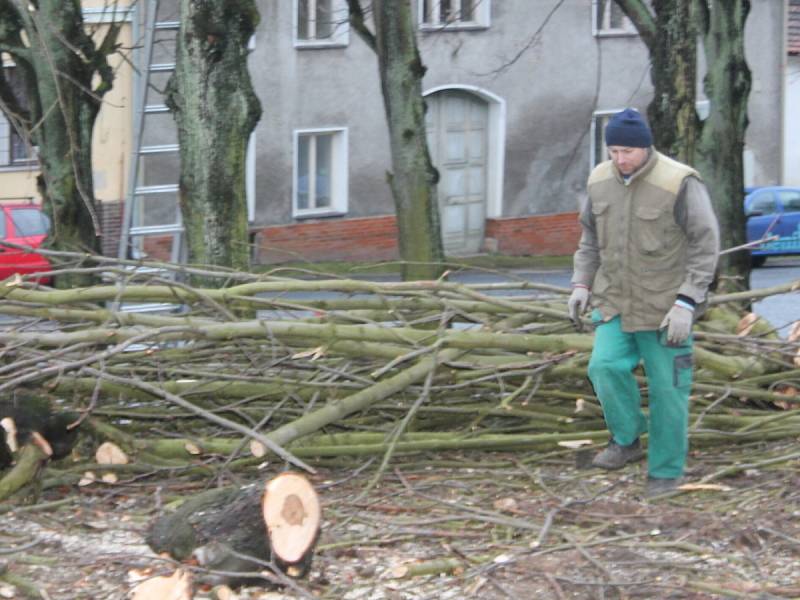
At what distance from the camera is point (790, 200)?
25.5m

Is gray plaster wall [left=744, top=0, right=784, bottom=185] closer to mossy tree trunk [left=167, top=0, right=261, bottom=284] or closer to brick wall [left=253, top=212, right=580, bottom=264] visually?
brick wall [left=253, top=212, right=580, bottom=264]

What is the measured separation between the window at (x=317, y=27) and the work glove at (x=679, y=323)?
20171 millimetres

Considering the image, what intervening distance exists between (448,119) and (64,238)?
17.2 metres

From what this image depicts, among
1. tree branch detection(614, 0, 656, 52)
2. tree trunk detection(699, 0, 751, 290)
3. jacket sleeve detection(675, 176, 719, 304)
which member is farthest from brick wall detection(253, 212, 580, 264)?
jacket sleeve detection(675, 176, 719, 304)

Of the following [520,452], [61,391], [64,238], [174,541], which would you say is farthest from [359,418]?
[64,238]

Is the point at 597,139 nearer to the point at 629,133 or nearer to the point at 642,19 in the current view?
the point at 642,19

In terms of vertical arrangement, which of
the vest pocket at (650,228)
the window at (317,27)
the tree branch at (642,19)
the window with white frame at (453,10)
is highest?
the window with white frame at (453,10)

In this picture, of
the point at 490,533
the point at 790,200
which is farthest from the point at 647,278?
the point at 790,200

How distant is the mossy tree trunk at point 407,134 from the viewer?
42.3 ft

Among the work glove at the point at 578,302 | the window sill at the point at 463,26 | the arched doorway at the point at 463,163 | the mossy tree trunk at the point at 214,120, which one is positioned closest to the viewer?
the work glove at the point at 578,302

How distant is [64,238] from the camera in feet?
36.9

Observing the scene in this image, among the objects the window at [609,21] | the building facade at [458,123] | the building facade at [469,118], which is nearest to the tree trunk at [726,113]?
the building facade at [458,123]

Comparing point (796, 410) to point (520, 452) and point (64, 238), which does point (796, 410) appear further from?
point (64, 238)

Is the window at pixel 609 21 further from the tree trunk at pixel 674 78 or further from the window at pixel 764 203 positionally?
the tree trunk at pixel 674 78
